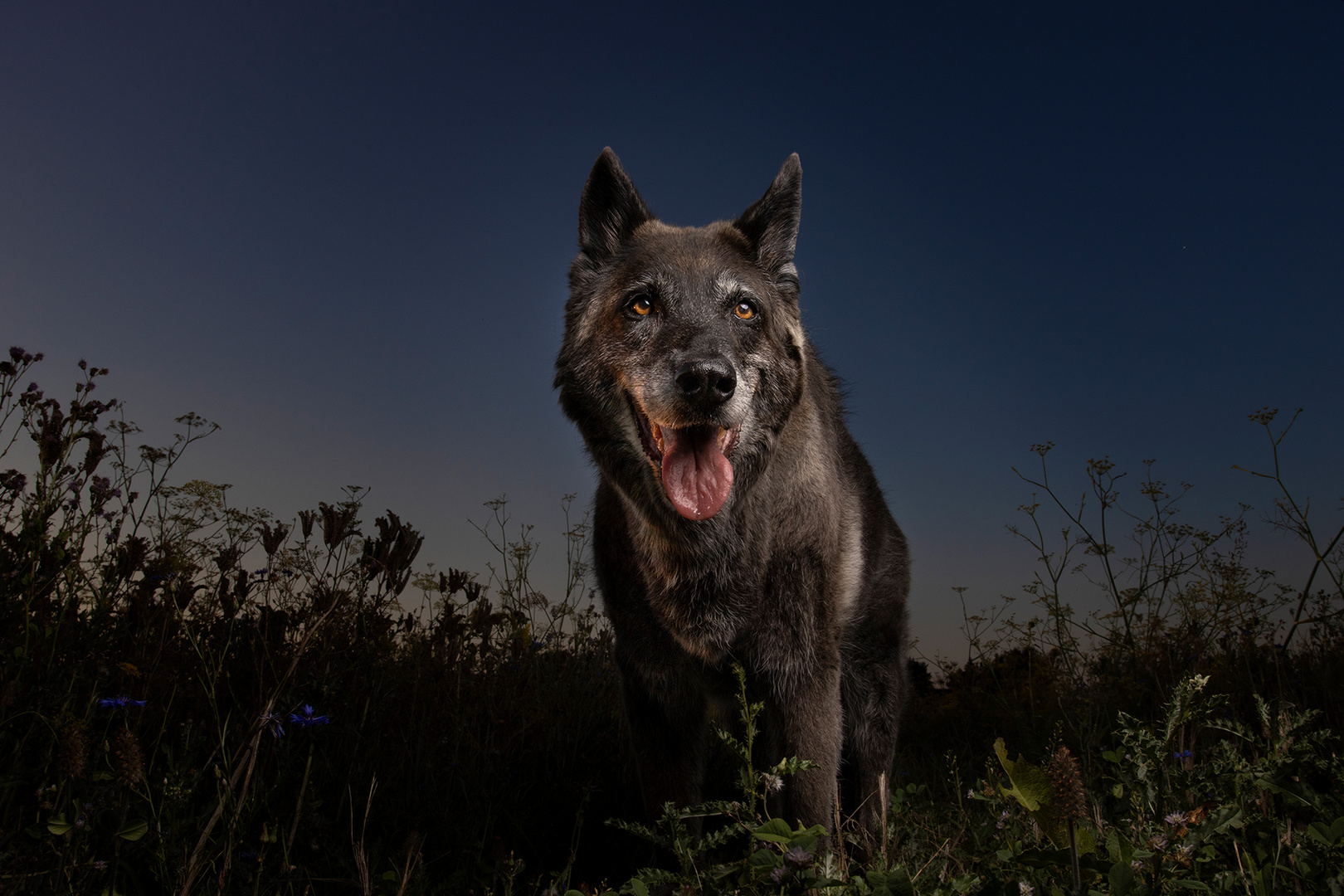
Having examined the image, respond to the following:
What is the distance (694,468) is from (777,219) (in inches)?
56.9

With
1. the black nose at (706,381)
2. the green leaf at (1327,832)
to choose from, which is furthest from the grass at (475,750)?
the black nose at (706,381)

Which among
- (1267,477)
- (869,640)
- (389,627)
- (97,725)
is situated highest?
(1267,477)

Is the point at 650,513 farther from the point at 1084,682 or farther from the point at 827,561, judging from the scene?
the point at 1084,682

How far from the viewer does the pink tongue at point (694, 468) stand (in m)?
2.87

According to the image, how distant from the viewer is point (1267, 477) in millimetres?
4016

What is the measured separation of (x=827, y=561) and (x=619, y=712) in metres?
1.87

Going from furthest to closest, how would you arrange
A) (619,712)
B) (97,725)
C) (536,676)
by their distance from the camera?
(536,676) < (619,712) < (97,725)

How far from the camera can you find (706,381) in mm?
2750

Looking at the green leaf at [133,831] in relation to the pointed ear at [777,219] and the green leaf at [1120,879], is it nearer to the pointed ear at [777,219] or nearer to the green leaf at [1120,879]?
the green leaf at [1120,879]

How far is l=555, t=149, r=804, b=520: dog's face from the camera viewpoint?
2865 mm

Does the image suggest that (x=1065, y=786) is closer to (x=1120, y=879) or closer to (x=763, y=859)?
(x=1120, y=879)

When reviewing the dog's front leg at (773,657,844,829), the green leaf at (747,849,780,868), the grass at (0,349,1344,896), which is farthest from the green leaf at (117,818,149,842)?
the dog's front leg at (773,657,844,829)

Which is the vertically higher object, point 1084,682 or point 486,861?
point 1084,682

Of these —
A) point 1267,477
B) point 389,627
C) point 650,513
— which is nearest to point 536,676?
point 389,627
